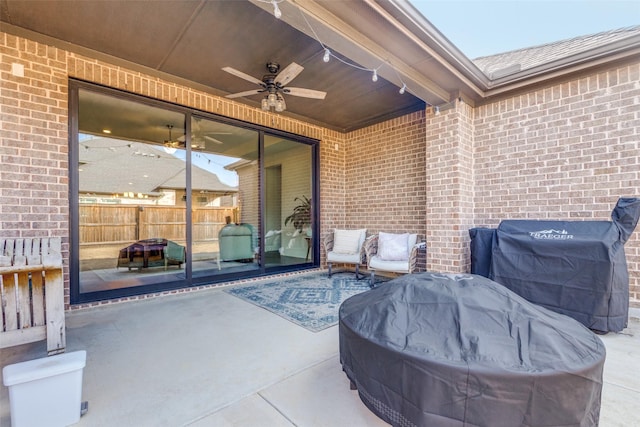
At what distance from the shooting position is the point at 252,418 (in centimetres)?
163

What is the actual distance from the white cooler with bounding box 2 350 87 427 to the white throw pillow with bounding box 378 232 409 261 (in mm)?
3970

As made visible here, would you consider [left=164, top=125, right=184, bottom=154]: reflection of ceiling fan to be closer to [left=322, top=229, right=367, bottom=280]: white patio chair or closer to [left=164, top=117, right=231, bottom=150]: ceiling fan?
[left=164, top=117, right=231, bottom=150]: ceiling fan

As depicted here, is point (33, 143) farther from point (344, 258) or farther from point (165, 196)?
point (344, 258)

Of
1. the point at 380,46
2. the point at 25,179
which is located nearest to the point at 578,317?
the point at 380,46

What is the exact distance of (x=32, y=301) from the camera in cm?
233

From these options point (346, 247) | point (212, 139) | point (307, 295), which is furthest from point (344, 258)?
point (212, 139)

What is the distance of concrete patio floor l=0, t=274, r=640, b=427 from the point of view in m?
1.66

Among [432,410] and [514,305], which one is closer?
[432,410]

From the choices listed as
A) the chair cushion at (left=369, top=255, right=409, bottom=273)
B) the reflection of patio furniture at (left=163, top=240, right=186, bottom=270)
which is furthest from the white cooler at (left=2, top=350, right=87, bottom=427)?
the chair cushion at (left=369, top=255, right=409, bottom=273)

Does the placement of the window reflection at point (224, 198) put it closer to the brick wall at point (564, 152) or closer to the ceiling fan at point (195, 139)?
the ceiling fan at point (195, 139)

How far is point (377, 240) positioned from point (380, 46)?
328cm

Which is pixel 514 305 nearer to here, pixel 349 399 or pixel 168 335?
pixel 349 399

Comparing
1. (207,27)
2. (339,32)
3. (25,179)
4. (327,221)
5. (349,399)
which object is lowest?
(349,399)

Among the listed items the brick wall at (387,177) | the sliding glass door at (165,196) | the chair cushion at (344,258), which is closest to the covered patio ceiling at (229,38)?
the sliding glass door at (165,196)
